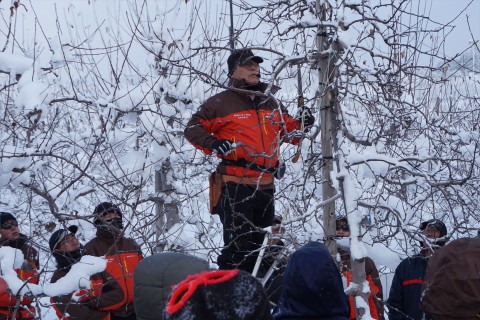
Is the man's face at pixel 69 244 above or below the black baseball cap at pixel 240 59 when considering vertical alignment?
below

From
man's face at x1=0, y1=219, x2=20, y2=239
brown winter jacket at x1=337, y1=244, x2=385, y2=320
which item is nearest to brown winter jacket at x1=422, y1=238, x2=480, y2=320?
brown winter jacket at x1=337, y1=244, x2=385, y2=320

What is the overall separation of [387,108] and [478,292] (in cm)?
202

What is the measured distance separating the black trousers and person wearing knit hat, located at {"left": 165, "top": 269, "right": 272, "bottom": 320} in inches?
101

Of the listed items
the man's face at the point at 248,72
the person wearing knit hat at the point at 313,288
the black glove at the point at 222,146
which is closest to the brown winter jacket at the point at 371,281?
the black glove at the point at 222,146

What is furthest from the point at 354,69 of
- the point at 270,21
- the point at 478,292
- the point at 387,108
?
→ the point at 478,292

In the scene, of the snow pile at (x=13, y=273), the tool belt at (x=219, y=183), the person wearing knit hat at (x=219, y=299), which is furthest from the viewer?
the tool belt at (x=219, y=183)

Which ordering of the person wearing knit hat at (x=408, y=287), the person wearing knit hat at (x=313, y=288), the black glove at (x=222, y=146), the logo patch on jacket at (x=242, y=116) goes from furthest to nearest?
the person wearing knit hat at (x=408, y=287) < the logo patch on jacket at (x=242, y=116) < the black glove at (x=222, y=146) < the person wearing knit hat at (x=313, y=288)

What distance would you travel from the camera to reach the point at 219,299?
1760mm

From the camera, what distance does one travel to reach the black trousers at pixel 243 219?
14.9 ft

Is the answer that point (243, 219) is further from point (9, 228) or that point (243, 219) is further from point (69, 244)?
point (9, 228)

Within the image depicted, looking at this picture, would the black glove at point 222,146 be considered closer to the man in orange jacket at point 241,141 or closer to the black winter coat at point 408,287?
the man in orange jacket at point 241,141

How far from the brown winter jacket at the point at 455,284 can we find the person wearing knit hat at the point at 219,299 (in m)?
0.56

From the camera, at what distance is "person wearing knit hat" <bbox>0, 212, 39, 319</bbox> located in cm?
Answer: 401

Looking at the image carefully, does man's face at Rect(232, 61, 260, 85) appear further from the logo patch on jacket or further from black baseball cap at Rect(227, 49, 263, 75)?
the logo patch on jacket
